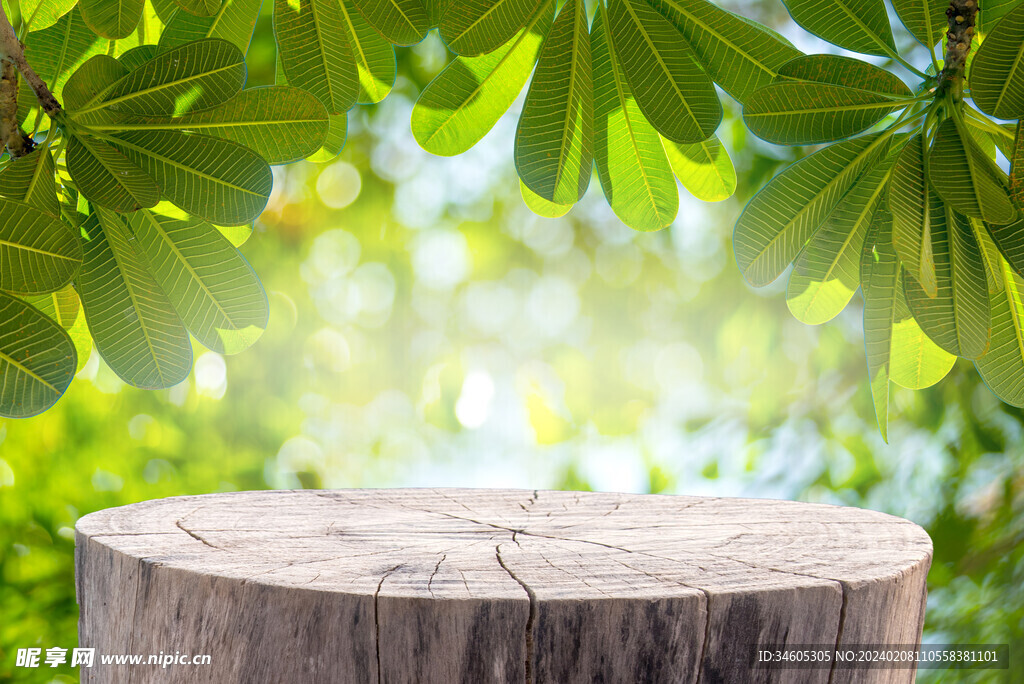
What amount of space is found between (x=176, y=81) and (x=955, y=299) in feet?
2.42

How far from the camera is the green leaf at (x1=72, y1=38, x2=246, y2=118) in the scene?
0.68 meters

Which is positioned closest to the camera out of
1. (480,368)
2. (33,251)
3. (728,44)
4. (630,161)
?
(33,251)

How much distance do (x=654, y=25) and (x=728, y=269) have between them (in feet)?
6.50

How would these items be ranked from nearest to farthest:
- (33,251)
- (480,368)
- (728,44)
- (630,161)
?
(33,251) → (728,44) → (630,161) → (480,368)

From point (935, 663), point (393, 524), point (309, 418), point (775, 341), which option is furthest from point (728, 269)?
point (393, 524)

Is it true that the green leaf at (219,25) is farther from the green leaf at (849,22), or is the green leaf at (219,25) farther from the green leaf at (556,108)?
the green leaf at (849,22)

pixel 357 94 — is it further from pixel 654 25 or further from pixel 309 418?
pixel 309 418

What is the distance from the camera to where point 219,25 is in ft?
2.74

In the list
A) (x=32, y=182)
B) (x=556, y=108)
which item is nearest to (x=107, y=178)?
(x=32, y=182)

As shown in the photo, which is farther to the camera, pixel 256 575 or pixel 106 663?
pixel 106 663

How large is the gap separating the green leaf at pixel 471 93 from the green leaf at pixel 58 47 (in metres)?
0.37

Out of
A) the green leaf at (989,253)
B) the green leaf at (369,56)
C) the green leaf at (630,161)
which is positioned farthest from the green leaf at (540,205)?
the green leaf at (989,253)

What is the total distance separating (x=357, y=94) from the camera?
0.78 metres

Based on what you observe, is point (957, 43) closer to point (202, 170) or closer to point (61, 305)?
point (202, 170)
